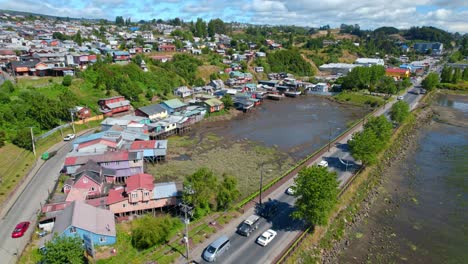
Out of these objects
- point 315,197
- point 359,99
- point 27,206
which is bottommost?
point 27,206

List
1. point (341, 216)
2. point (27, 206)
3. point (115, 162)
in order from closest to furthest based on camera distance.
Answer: point (27, 206) < point (341, 216) < point (115, 162)

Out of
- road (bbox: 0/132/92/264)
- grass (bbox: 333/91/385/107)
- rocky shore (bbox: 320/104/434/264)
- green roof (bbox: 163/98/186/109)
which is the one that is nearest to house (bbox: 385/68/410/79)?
grass (bbox: 333/91/385/107)

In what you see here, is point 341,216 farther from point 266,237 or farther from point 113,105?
point 113,105

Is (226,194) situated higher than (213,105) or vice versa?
(213,105)

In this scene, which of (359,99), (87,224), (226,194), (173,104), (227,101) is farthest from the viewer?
(359,99)

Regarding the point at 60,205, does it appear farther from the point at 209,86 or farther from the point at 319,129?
the point at 209,86

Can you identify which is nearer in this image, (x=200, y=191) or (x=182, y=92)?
(x=200, y=191)

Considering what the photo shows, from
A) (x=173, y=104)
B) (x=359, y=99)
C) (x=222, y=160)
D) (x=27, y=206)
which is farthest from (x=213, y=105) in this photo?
(x=359, y=99)
